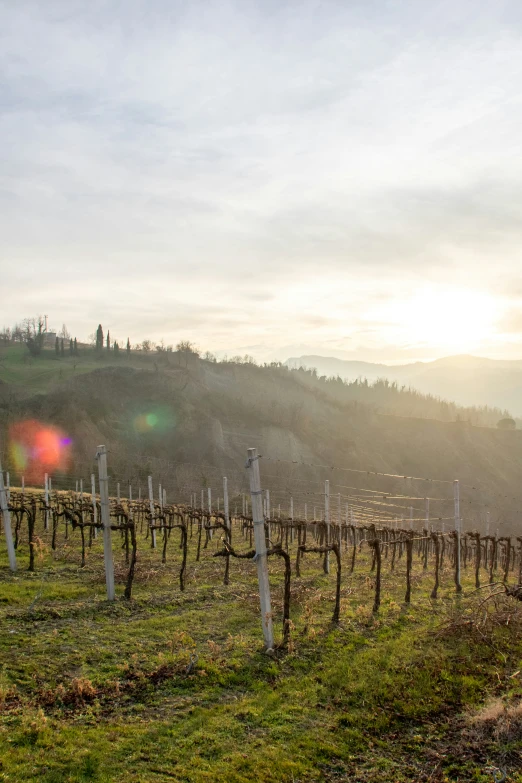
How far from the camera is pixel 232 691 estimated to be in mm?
9516

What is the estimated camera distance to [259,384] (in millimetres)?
130875

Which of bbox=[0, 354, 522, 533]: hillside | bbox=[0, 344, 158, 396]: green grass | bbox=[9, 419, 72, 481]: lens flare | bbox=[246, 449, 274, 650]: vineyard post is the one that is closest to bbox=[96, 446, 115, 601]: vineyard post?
bbox=[246, 449, 274, 650]: vineyard post

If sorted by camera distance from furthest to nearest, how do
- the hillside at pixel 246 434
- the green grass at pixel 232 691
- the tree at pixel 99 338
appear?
the tree at pixel 99 338, the hillside at pixel 246 434, the green grass at pixel 232 691

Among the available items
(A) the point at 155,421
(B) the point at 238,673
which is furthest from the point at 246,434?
(B) the point at 238,673

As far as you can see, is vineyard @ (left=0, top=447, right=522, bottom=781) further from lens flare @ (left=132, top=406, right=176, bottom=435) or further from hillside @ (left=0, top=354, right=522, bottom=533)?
lens flare @ (left=132, top=406, right=176, bottom=435)

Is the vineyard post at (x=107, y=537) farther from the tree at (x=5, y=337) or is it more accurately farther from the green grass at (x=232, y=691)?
the tree at (x=5, y=337)

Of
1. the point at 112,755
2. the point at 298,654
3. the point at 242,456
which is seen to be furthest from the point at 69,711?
the point at 242,456

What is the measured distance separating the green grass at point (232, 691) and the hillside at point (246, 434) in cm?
4507

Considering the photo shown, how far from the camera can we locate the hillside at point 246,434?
79.3 metres

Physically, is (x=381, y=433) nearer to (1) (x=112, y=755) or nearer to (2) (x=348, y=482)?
(2) (x=348, y=482)

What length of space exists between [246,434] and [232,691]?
88.2 metres

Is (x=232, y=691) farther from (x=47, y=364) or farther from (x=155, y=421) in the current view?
(x=47, y=364)

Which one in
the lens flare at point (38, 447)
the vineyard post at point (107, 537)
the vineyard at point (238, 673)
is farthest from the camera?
the lens flare at point (38, 447)

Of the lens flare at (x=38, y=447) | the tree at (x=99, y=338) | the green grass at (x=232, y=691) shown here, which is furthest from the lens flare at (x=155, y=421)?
the green grass at (x=232, y=691)
